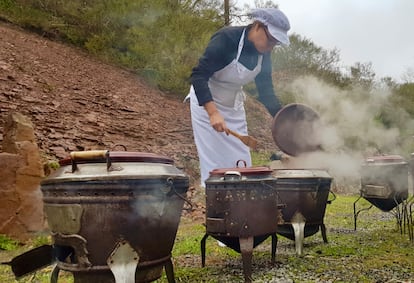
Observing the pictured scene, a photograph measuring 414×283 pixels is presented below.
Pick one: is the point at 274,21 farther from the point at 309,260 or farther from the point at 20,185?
the point at 20,185

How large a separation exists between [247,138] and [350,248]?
5.47 feet

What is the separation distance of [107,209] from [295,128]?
7.82 feet

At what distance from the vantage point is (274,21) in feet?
10.4

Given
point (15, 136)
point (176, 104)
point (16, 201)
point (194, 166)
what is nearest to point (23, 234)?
point (16, 201)

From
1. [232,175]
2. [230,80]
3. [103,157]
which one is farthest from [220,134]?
[103,157]

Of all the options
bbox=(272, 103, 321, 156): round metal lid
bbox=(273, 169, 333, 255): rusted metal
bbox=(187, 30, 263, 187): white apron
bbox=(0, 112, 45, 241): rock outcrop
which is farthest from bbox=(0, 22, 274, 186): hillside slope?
bbox=(273, 169, 333, 255): rusted metal

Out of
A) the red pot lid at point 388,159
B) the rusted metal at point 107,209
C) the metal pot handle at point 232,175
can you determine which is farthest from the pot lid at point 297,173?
the rusted metal at point 107,209

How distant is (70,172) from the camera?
216cm

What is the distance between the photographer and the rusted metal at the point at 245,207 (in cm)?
298

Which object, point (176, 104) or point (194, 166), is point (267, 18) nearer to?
point (194, 166)

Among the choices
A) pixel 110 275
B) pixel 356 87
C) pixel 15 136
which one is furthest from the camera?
pixel 356 87

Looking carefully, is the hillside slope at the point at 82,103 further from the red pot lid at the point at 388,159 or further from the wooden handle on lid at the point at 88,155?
the red pot lid at the point at 388,159

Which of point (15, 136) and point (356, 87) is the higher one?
point (356, 87)

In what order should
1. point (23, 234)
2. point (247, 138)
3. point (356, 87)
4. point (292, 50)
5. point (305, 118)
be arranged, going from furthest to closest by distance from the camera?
1. point (292, 50)
2. point (356, 87)
3. point (23, 234)
4. point (305, 118)
5. point (247, 138)
